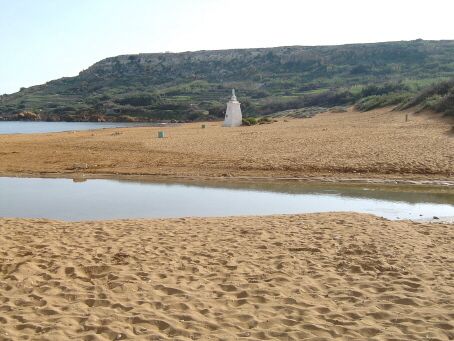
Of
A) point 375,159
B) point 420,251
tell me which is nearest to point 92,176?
point 375,159

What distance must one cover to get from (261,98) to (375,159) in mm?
72301

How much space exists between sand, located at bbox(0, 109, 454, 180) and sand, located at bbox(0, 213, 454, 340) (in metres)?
8.56

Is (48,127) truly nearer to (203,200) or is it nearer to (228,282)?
(203,200)

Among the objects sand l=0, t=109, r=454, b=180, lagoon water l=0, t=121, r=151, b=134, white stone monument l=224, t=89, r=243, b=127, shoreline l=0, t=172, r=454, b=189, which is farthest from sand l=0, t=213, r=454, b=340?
lagoon water l=0, t=121, r=151, b=134

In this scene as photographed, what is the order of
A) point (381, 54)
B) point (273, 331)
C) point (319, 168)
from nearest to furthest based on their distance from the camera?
1. point (273, 331)
2. point (319, 168)
3. point (381, 54)

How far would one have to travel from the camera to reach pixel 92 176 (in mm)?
18625

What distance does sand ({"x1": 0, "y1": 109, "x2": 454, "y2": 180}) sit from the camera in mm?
17531

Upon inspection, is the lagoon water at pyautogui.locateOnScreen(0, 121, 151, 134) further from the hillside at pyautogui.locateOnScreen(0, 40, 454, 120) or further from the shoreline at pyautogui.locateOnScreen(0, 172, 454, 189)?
the shoreline at pyautogui.locateOnScreen(0, 172, 454, 189)

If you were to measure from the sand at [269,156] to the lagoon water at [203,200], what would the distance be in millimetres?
2002

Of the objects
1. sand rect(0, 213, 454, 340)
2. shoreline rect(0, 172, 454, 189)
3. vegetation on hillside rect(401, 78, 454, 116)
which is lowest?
sand rect(0, 213, 454, 340)

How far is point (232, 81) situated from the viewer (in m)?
116

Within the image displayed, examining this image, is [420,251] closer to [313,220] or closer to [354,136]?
[313,220]

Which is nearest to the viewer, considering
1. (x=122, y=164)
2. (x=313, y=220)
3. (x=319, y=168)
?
(x=313, y=220)

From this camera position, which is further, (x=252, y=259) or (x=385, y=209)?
(x=385, y=209)
